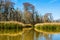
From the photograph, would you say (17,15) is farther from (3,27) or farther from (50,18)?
(3,27)

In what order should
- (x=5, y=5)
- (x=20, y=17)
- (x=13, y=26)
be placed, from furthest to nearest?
(x=20, y=17) → (x=5, y=5) → (x=13, y=26)

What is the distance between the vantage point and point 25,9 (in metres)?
27.2

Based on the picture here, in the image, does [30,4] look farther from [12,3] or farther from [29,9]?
[12,3]

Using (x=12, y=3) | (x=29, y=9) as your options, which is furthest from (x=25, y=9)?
(x=12, y=3)

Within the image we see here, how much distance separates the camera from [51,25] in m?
14.3

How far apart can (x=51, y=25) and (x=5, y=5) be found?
1300 centimetres

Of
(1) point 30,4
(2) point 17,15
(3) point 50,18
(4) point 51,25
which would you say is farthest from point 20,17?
(4) point 51,25

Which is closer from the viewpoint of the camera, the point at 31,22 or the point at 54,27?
the point at 54,27

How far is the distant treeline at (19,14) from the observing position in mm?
25422

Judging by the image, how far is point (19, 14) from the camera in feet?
89.6

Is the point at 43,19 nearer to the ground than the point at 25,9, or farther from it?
nearer to the ground

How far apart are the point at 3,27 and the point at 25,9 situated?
44.8 ft

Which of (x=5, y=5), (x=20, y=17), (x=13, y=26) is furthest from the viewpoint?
(x=20, y=17)

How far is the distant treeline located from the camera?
25.4 meters
